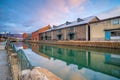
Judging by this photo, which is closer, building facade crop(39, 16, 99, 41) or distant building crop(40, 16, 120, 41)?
distant building crop(40, 16, 120, 41)

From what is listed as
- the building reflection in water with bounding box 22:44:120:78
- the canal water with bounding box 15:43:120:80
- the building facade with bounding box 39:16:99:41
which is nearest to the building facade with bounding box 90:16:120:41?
the building facade with bounding box 39:16:99:41

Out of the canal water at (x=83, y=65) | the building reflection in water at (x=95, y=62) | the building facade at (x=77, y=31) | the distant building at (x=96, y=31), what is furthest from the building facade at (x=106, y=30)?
the canal water at (x=83, y=65)

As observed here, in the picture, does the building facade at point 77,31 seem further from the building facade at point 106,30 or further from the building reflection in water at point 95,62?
the building reflection in water at point 95,62

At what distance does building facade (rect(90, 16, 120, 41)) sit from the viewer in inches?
735

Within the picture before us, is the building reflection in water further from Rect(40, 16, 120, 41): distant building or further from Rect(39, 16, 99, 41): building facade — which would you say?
Rect(39, 16, 99, 41): building facade

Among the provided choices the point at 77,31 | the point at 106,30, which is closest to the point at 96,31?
the point at 106,30

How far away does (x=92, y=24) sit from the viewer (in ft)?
76.9

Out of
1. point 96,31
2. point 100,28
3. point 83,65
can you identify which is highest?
point 100,28

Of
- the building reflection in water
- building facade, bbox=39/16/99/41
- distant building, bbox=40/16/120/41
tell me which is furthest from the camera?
building facade, bbox=39/16/99/41

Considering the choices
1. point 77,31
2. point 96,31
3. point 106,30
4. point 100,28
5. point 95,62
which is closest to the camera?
point 95,62

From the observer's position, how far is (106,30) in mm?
20203

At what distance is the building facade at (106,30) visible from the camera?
18.7m

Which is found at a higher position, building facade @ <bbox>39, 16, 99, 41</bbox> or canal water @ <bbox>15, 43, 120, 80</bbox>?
building facade @ <bbox>39, 16, 99, 41</bbox>

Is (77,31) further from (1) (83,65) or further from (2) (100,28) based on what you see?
(1) (83,65)
